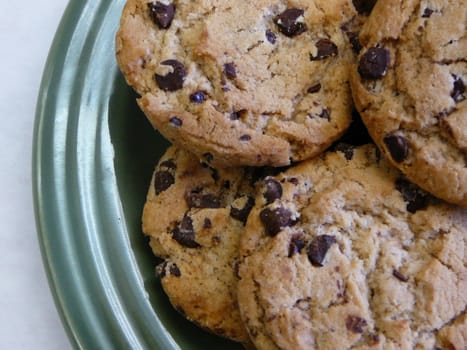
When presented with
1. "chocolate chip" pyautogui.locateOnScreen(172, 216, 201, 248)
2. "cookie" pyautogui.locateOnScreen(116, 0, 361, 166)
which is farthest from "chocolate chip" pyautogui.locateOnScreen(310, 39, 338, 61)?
"chocolate chip" pyautogui.locateOnScreen(172, 216, 201, 248)

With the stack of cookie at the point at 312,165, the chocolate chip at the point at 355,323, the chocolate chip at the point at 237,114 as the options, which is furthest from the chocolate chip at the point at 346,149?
the chocolate chip at the point at 355,323

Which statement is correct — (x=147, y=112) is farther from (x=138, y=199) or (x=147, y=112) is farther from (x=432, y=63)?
(x=432, y=63)

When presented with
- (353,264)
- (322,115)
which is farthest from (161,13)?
(353,264)

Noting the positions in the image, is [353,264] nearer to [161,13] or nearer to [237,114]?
[237,114]

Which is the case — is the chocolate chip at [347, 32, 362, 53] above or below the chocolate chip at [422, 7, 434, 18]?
below

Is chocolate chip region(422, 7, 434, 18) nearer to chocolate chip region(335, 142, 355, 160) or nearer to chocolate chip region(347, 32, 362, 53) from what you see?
chocolate chip region(347, 32, 362, 53)

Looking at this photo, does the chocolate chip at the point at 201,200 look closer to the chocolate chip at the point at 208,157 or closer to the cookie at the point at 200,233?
the cookie at the point at 200,233

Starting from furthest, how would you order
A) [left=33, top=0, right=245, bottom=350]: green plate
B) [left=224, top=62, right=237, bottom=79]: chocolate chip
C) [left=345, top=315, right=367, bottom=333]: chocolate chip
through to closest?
[left=33, top=0, right=245, bottom=350]: green plate < [left=224, top=62, right=237, bottom=79]: chocolate chip < [left=345, top=315, right=367, bottom=333]: chocolate chip
